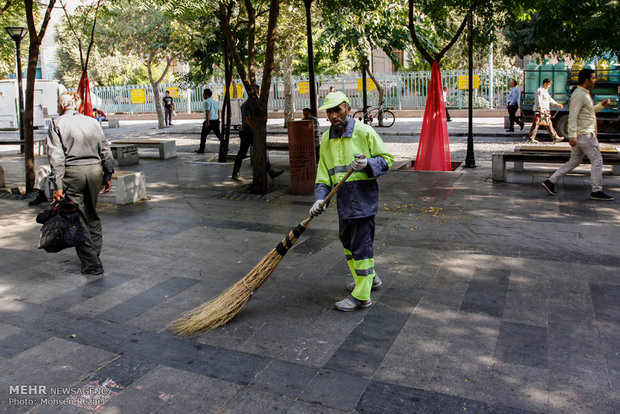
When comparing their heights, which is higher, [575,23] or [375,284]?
[575,23]

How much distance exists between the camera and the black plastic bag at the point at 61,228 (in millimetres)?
5578

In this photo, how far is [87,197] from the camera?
234 inches

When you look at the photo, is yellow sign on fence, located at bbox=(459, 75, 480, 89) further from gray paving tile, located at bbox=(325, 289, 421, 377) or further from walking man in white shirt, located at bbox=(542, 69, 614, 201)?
gray paving tile, located at bbox=(325, 289, 421, 377)

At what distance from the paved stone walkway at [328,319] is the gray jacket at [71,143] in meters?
1.13

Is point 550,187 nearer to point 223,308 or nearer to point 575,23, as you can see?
point 575,23

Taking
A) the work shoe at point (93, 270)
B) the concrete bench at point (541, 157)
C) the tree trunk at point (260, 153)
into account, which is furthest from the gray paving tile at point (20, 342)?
the concrete bench at point (541, 157)

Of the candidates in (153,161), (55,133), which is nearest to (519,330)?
(55,133)

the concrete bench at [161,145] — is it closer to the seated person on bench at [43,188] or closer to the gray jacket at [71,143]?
the seated person on bench at [43,188]

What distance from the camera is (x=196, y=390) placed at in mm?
3641

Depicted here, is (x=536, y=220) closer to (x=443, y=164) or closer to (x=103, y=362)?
(x=443, y=164)

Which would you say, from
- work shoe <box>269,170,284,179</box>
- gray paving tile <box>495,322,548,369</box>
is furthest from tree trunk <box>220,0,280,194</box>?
gray paving tile <box>495,322,548,369</box>

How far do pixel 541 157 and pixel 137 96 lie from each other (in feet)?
107

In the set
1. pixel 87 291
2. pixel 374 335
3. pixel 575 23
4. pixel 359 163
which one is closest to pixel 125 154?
pixel 87 291

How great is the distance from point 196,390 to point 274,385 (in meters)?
0.48
